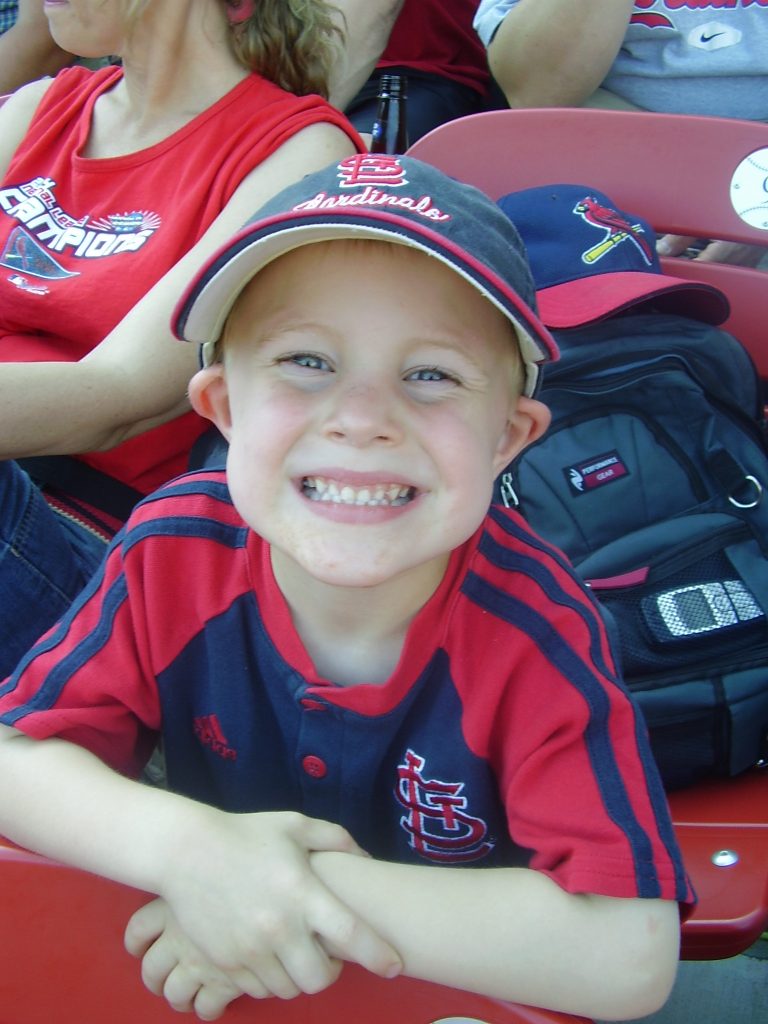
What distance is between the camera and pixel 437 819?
85 cm

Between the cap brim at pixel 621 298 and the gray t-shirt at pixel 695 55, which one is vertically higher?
the gray t-shirt at pixel 695 55

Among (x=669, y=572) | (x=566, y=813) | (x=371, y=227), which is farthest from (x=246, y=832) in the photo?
(x=669, y=572)

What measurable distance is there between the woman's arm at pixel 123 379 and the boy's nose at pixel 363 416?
46cm

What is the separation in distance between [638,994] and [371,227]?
56 cm

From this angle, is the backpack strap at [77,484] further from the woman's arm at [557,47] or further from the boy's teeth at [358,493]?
the woman's arm at [557,47]

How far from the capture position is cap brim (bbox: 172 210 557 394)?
2.20 ft

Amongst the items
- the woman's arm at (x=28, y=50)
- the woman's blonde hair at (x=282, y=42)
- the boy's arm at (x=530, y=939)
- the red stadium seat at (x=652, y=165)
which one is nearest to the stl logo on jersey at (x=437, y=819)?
the boy's arm at (x=530, y=939)

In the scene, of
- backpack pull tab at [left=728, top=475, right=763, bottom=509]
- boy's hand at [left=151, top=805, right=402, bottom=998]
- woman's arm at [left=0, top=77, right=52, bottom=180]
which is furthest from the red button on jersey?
woman's arm at [left=0, top=77, right=52, bottom=180]

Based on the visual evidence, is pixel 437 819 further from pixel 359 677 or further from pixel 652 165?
pixel 652 165

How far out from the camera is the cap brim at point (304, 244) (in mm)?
671

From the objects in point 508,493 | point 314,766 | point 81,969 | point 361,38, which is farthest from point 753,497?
point 361,38

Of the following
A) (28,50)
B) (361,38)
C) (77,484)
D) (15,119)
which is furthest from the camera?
(28,50)

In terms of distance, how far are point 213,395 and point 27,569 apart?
333 millimetres

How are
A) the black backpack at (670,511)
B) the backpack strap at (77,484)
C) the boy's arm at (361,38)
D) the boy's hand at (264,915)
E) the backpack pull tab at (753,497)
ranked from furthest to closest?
the boy's arm at (361,38) < the backpack strap at (77,484) < the backpack pull tab at (753,497) < the black backpack at (670,511) < the boy's hand at (264,915)
